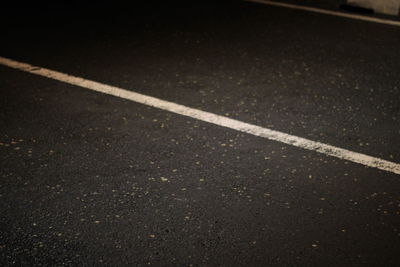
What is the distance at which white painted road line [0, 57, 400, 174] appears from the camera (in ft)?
11.6

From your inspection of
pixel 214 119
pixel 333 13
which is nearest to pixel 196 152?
pixel 214 119

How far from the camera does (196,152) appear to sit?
3.57 metres

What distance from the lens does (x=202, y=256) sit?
2586 millimetres

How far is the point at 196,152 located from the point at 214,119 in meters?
0.58

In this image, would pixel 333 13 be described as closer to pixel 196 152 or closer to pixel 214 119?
pixel 214 119

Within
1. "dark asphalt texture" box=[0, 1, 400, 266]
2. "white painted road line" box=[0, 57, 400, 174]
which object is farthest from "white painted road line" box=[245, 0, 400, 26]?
"white painted road line" box=[0, 57, 400, 174]

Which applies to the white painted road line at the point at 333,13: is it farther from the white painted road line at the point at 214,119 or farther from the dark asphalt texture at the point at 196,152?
the white painted road line at the point at 214,119

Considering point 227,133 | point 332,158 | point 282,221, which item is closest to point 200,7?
point 227,133

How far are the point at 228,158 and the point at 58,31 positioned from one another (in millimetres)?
3537

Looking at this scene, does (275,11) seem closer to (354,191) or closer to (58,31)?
(58,31)

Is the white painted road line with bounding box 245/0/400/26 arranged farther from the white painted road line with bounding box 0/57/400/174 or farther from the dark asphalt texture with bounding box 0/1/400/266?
the white painted road line with bounding box 0/57/400/174

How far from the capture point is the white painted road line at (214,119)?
3.55 m

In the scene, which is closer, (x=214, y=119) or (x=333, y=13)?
(x=214, y=119)

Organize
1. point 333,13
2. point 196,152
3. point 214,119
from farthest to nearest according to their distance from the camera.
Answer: point 333,13
point 214,119
point 196,152
